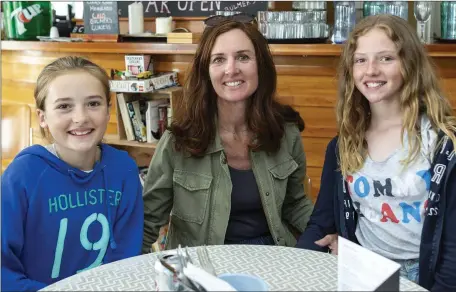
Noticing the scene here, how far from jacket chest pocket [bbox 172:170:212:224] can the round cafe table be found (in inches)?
17.3

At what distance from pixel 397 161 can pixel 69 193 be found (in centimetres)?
94

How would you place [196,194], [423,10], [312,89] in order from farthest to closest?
[312,89] → [423,10] → [196,194]

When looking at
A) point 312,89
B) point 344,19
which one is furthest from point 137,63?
point 344,19

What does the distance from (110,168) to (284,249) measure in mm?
569

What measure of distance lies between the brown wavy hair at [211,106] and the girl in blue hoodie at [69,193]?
10.5 inches

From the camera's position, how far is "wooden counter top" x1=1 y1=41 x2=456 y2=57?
2.93m

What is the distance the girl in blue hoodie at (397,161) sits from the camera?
1595 mm

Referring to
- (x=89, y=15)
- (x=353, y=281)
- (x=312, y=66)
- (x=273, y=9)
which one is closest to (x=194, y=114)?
(x=353, y=281)

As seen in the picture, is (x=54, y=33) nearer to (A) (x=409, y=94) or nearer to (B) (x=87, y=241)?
(B) (x=87, y=241)

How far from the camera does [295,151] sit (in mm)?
2078

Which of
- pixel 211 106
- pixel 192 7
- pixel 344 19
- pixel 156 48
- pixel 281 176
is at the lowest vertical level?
pixel 281 176

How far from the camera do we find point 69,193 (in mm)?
1572

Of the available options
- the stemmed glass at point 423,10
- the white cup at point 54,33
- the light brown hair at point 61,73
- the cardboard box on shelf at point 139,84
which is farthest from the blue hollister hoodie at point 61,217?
the white cup at point 54,33

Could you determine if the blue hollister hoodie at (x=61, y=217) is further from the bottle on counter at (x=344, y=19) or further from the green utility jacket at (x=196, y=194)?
the bottle on counter at (x=344, y=19)
